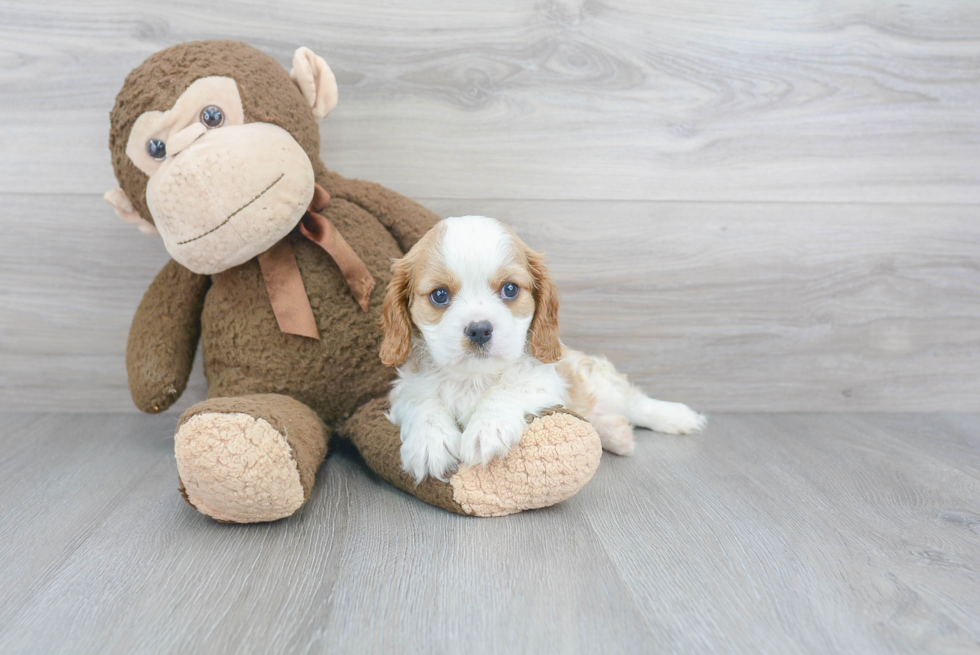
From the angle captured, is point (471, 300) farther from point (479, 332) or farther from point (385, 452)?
point (385, 452)

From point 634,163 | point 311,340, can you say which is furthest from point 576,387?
point 634,163

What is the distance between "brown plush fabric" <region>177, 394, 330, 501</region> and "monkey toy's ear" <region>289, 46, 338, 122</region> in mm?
614

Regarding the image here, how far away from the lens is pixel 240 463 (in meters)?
0.98

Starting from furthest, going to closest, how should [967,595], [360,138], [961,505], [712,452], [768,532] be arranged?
[360,138]
[712,452]
[961,505]
[768,532]
[967,595]

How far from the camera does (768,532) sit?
1059mm

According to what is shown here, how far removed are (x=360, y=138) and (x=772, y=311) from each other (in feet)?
3.81

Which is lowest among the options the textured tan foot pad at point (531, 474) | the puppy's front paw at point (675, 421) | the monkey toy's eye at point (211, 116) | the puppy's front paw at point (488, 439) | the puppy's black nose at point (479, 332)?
the puppy's front paw at point (675, 421)

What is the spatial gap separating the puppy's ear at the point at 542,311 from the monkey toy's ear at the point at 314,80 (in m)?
0.58

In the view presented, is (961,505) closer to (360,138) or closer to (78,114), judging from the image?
(360,138)

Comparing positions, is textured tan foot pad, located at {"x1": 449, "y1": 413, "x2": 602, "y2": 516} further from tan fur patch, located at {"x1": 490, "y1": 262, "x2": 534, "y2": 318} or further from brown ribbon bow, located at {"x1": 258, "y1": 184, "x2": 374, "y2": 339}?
brown ribbon bow, located at {"x1": 258, "y1": 184, "x2": 374, "y2": 339}

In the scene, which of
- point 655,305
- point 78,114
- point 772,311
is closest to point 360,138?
point 78,114

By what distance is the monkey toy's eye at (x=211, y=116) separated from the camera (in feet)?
3.90

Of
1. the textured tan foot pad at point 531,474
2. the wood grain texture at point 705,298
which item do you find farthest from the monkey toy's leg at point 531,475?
the wood grain texture at point 705,298

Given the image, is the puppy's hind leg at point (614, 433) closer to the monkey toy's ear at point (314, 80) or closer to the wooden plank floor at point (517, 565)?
the wooden plank floor at point (517, 565)
